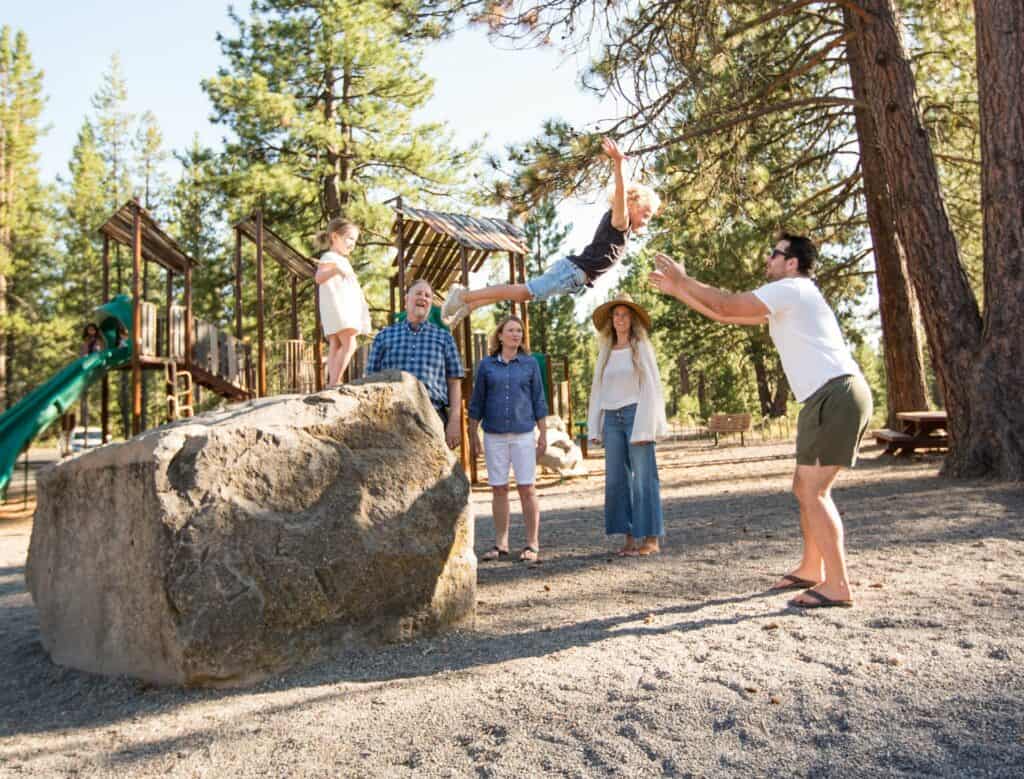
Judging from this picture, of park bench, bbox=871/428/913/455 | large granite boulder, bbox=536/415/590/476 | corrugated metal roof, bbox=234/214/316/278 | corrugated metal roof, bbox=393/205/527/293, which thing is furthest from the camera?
corrugated metal roof, bbox=234/214/316/278

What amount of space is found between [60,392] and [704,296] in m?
12.4

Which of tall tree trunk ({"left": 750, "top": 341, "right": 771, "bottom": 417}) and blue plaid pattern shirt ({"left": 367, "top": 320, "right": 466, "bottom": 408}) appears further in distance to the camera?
tall tree trunk ({"left": 750, "top": 341, "right": 771, "bottom": 417})

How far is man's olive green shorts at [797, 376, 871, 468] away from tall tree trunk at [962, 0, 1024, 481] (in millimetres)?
5448

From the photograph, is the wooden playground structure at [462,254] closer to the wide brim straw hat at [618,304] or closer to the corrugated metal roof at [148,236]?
the corrugated metal roof at [148,236]

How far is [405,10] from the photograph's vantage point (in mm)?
10227

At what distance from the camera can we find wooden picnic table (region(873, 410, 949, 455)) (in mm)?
12061

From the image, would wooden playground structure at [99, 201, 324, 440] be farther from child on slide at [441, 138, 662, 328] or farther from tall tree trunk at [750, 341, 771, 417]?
tall tree trunk at [750, 341, 771, 417]

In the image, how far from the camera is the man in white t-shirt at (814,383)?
165 inches

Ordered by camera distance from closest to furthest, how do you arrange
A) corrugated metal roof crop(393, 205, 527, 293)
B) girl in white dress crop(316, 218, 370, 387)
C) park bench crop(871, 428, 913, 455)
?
girl in white dress crop(316, 218, 370, 387)
park bench crop(871, 428, 913, 455)
corrugated metal roof crop(393, 205, 527, 293)

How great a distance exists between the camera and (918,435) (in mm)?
12328

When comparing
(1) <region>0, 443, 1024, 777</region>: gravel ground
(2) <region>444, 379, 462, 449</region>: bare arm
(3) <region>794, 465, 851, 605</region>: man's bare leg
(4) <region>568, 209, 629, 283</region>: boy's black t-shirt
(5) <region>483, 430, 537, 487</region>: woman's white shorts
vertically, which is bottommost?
A: (1) <region>0, 443, 1024, 777</region>: gravel ground

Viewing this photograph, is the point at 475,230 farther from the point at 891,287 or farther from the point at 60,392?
the point at 60,392

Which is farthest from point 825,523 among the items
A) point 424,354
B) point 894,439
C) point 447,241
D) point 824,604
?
point 447,241

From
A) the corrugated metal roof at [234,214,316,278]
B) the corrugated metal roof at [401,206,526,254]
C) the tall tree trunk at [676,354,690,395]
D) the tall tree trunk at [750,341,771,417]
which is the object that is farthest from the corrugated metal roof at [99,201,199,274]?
the tall tree trunk at [676,354,690,395]
